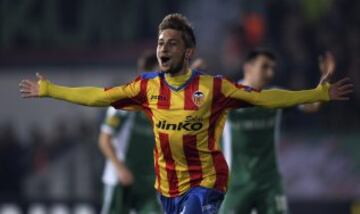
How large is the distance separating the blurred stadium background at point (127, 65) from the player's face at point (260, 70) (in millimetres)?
6145

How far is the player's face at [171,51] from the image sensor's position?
6.88 m

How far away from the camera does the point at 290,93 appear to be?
273 inches

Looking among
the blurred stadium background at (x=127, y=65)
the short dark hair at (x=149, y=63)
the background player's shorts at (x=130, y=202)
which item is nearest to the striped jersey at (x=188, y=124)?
the short dark hair at (x=149, y=63)

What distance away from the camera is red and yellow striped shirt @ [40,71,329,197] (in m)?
6.96

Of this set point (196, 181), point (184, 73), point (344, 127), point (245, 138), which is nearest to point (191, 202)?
point (196, 181)

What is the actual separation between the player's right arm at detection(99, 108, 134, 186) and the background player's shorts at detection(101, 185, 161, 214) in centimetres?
19

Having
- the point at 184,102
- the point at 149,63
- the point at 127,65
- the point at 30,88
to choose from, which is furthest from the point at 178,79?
the point at 127,65

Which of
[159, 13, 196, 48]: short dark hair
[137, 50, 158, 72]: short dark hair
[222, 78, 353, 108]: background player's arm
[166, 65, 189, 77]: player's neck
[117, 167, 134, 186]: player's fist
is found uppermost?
[137, 50, 158, 72]: short dark hair

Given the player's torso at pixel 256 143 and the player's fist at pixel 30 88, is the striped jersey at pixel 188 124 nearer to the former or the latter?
the player's fist at pixel 30 88

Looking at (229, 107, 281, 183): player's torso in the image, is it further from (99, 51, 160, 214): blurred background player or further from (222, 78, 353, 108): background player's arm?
(222, 78, 353, 108): background player's arm

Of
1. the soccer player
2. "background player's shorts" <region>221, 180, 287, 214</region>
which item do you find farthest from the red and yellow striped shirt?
"background player's shorts" <region>221, 180, 287, 214</region>

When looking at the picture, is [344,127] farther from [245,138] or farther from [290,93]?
[290,93]

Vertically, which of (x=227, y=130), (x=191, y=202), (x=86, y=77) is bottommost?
(x=191, y=202)

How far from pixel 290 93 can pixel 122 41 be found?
34.0 ft
